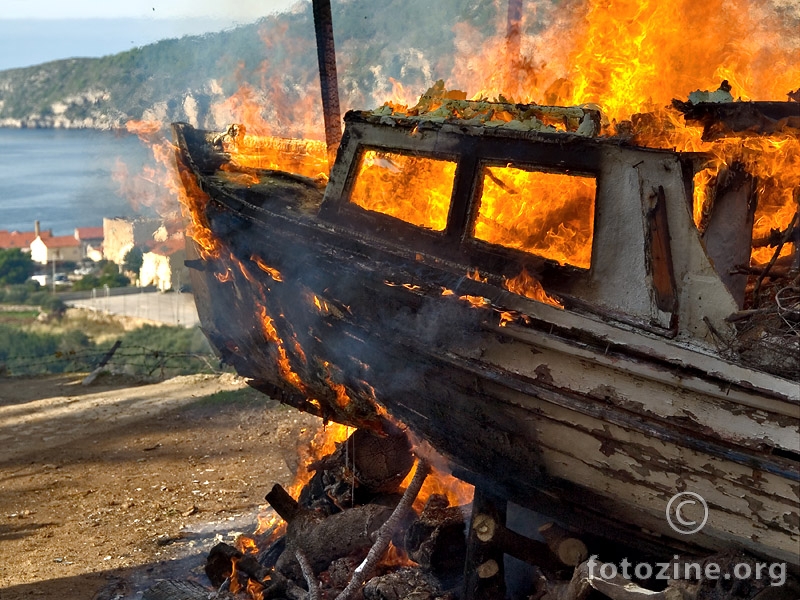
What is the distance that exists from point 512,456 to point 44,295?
125 feet

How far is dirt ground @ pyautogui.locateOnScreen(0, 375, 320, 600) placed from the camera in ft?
22.3

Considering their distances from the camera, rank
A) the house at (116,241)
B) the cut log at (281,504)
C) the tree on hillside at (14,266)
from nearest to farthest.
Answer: the cut log at (281,504) < the house at (116,241) < the tree on hillside at (14,266)

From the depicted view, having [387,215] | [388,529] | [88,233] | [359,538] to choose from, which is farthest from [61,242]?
[388,529]

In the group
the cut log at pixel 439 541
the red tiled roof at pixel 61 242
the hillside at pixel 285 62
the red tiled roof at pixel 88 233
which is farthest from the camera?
the red tiled roof at pixel 88 233

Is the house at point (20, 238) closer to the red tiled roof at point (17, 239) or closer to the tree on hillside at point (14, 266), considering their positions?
the red tiled roof at point (17, 239)

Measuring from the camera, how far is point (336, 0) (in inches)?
1061

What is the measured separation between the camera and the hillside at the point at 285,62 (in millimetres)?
11883

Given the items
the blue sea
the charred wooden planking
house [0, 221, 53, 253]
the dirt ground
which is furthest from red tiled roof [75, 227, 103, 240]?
the charred wooden planking

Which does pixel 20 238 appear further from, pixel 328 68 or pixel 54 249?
pixel 328 68

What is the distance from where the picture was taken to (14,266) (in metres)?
45.3

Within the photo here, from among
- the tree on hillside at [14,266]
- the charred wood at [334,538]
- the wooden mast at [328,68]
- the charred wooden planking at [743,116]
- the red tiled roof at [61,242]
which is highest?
the wooden mast at [328,68]

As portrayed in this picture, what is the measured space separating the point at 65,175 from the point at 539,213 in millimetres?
51942

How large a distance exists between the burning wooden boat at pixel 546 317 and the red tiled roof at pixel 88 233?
49.1 metres

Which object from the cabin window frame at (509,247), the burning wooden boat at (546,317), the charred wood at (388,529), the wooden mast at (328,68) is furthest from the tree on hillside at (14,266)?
the cabin window frame at (509,247)
